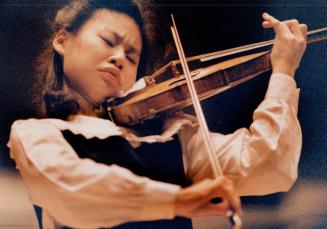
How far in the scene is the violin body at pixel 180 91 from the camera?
979mm

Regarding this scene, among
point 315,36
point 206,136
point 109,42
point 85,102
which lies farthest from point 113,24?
point 315,36

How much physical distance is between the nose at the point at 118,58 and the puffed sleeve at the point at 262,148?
0.25 m

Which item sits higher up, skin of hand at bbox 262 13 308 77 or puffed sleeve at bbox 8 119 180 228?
skin of hand at bbox 262 13 308 77

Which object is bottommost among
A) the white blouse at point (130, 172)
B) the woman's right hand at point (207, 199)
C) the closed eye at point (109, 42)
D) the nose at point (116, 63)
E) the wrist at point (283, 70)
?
the woman's right hand at point (207, 199)

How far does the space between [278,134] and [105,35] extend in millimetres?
528

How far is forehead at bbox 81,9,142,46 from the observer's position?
1.18 metres

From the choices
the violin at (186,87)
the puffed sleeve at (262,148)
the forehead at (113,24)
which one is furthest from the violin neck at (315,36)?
the forehead at (113,24)

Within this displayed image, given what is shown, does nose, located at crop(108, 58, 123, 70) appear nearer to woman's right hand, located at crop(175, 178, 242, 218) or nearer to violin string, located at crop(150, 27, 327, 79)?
violin string, located at crop(150, 27, 327, 79)

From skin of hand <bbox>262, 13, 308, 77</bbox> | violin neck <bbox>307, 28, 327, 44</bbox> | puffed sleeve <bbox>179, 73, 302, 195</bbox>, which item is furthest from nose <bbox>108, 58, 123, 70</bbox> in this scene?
violin neck <bbox>307, 28, 327, 44</bbox>

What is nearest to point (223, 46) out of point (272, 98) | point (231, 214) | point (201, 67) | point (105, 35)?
point (201, 67)

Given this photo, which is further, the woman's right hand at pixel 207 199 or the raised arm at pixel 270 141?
the raised arm at pixel 270 141

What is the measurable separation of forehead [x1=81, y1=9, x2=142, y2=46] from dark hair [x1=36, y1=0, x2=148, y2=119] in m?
0.01

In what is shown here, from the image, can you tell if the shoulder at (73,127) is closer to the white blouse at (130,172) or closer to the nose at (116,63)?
the white blouse at (130,172)

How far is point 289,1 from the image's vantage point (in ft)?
4.19
